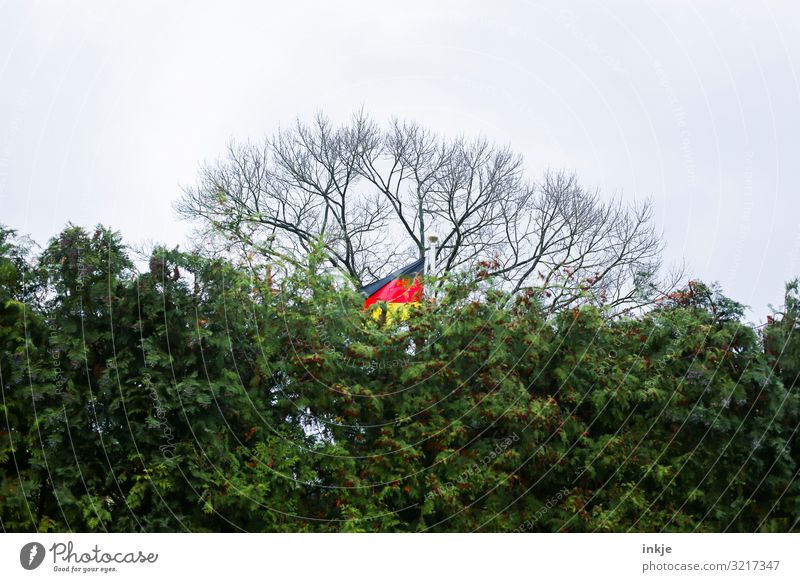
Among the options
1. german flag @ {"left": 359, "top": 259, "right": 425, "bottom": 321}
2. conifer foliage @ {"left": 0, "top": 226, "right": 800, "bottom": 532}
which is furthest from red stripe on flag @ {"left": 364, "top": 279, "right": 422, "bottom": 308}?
conifer foliage @ {"left": 0, "top": 226, "right": 800, "bottom": 532}

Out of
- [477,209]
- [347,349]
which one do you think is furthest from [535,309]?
[477,209]

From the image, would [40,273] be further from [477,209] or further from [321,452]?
[477,209]

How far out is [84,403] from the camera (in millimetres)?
7270

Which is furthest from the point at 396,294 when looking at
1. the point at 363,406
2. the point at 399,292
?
the point at 363,406

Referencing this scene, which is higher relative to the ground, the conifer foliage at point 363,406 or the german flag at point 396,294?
the german flag at point 396,294

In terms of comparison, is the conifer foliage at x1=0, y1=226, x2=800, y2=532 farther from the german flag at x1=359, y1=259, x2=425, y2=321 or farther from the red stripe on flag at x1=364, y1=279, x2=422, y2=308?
the red stripe on flag at x1=364, y1=279, x2=422, y2=308

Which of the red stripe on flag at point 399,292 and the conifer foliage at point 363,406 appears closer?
the conifer foliage at point 363,406

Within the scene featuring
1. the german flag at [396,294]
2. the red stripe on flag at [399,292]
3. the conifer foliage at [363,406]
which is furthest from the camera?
the red stripe on flag at [399,292]

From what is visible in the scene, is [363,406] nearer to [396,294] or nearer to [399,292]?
[396,294]

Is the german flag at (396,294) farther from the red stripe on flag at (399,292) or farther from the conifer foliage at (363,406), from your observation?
the conifer foliage at (363,406)

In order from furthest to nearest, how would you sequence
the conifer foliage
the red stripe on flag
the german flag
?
the red stripe on flag < the german flag < the conifer foliage

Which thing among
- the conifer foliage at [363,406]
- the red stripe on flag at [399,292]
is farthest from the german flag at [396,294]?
the conifer foliage at [363,406]

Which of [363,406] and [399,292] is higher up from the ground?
[399,292]

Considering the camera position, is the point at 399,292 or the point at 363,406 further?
the point at 399,292
